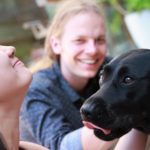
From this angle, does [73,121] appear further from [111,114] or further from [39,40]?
[39,40]

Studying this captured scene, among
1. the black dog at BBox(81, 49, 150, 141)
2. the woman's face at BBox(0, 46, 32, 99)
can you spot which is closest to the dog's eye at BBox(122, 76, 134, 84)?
the black dog at BBox(81, 49, 150, 141)

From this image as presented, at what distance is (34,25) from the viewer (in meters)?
4.69

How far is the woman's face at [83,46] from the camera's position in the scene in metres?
2.19

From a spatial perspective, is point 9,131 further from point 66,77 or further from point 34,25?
point 34,25

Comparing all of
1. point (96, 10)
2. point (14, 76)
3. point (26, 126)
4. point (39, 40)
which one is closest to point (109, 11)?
point (39, 40)

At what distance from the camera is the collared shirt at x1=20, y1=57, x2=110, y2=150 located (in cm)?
197

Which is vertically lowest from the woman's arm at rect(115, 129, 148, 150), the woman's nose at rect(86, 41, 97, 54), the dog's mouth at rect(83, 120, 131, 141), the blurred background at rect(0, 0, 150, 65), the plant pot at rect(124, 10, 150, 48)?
the blurred background at rect(0, 0, 150, 65)

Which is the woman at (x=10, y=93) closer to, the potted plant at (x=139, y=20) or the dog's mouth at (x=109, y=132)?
the dog's mouth at (x=109, y=132)

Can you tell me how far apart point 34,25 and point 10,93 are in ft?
10.9

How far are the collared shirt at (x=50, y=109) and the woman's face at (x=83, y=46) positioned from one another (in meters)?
0.08

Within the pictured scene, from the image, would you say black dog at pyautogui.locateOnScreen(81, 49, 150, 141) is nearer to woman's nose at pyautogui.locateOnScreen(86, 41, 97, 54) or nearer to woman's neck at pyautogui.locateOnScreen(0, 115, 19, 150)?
woman's neck at pyautogui.locateOnScreen(0, 115, 19, 150)

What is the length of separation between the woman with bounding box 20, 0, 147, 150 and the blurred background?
1973mm

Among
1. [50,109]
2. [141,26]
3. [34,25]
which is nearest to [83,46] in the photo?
[50,109]

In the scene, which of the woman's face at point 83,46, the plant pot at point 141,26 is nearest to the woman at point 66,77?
the woman's face at point 83,46
